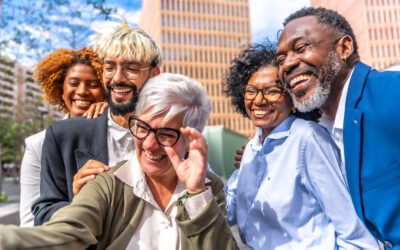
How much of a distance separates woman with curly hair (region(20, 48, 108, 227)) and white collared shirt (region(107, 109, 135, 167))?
0.20 metres

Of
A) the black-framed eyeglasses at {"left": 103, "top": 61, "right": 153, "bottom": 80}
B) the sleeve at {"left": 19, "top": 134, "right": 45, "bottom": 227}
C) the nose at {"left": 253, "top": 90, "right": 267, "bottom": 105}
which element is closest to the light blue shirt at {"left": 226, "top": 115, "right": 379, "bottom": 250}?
the nose at {"left": 253, "top": 90, "right": 267, "bottom": 105}

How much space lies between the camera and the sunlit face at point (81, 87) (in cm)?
273

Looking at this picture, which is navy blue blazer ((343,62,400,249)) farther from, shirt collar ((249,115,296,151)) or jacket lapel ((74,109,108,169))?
jacket lapel ((74,109,108,169))

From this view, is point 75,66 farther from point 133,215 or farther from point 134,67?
point 133,215

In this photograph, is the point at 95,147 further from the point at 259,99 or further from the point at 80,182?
the point at 259,99

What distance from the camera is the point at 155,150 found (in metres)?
1.74

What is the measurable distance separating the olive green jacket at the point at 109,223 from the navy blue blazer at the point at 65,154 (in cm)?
48

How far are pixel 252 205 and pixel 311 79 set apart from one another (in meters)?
0.99

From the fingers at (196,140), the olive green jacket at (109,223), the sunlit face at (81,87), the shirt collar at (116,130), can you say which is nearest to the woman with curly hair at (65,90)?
the sunlit face at (81,87)

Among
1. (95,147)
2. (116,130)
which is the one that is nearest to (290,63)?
(116,130)

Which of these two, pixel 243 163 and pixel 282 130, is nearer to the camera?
pixel 282 130

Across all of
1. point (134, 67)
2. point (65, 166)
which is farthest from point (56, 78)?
point (65, 166)

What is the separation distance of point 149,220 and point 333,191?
1115 mm

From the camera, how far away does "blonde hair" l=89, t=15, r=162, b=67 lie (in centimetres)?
233
